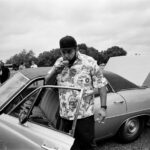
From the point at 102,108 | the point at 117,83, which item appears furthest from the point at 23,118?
the point at 117,83

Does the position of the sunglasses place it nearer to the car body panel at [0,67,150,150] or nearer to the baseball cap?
the baseball cap

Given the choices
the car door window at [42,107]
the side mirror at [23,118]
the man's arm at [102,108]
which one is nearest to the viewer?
the side mirror at [23,118]

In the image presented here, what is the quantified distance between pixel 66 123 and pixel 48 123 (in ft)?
0.60

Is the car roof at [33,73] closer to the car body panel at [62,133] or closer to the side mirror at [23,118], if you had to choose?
the car body panel at [62,133]

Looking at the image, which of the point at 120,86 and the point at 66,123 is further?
the point at 120,86

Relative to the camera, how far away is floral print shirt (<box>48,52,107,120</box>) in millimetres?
2672

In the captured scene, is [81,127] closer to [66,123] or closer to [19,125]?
[66,123]

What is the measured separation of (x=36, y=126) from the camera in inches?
96.7

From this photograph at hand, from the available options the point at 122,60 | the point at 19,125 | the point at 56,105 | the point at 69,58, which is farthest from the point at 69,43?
the point at 122,60

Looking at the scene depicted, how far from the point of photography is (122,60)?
629 centimetres

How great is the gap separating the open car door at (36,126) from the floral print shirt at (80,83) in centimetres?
22

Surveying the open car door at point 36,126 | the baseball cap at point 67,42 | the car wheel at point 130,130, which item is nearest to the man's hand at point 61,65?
the baseball cap at point 67,42

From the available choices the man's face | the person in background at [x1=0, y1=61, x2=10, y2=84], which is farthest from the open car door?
the person in background at [x1=0, y1=61, x2=10, y2=84]

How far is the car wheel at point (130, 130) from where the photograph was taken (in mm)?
4309
